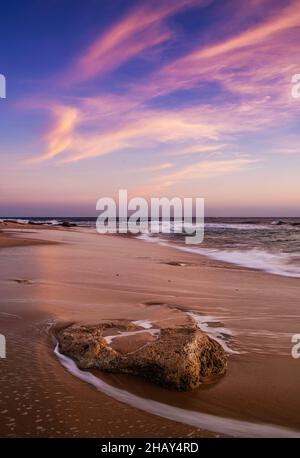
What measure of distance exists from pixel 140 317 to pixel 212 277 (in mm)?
5507

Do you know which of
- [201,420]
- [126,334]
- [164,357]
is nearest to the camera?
[201,420]

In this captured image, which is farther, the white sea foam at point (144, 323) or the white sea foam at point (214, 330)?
the white sea foam at point (144, 323)

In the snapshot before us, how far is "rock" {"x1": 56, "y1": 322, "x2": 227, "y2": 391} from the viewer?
402cm

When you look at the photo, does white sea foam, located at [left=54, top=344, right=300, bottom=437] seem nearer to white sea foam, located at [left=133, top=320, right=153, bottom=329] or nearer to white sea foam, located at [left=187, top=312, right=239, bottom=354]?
white sea foam, located at [left=187, top=312, right=239, bottom=354]

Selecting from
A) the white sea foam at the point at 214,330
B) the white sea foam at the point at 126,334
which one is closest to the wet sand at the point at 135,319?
the white sea foam at the point at 214,330

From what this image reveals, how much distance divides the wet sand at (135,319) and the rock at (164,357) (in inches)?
4.7

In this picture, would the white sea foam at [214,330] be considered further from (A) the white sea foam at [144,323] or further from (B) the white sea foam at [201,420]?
(B) the white sea foam at [201,420]

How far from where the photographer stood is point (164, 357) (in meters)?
4.14

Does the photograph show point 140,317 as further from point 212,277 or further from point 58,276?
point 212,277

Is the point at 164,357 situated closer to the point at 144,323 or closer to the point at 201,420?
the point at 201,420

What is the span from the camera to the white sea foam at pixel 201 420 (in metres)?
3.25

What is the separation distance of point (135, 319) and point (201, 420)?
2.86 meters

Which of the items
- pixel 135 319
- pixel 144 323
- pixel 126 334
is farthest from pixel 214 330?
pixel 126 334
